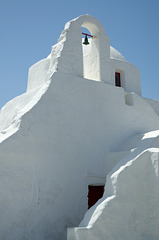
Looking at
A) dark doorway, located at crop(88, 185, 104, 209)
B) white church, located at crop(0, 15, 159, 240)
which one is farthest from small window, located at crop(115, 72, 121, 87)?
Result: dark doorway, located at crop(88, 185, 104, 209)

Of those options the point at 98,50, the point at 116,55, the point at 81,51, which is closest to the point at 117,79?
the point at 116,55

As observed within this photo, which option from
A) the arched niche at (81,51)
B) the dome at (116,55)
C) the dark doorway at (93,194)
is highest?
the dome at (116,55)

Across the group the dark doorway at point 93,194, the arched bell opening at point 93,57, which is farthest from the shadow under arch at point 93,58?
the dark doorway at point 93,194

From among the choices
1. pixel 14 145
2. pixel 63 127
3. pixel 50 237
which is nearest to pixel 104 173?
pixel 63 127

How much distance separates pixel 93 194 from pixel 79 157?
3.81ft

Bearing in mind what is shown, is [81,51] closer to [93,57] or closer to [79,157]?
[93,57]

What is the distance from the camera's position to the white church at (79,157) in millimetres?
5855

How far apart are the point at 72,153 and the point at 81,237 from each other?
269 centimetres

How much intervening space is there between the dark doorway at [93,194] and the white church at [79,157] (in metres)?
0.03

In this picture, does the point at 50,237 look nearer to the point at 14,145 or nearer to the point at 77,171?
the point at 77,171

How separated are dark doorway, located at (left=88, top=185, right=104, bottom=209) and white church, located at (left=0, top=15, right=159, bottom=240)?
1.1 inches

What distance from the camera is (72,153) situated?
761 cm

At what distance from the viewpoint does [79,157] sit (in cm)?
774

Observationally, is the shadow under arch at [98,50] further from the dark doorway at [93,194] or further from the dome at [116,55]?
the dark doorway at [93,194]
